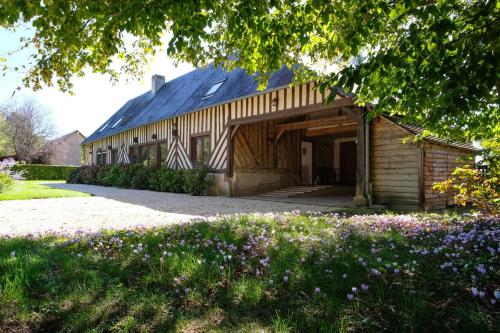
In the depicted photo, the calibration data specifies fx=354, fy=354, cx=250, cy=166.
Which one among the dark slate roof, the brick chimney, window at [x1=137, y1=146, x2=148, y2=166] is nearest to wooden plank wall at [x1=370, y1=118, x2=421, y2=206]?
the dark slate roof

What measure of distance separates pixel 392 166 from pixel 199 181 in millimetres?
6548

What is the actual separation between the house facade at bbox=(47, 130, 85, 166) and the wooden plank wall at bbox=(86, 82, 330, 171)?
2452cm

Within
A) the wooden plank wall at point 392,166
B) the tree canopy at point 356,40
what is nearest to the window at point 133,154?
the wooden plank wall at point 392,166

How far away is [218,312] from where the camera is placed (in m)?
2.15

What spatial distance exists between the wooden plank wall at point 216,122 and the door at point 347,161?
4.53m

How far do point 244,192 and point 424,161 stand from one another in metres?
6.12

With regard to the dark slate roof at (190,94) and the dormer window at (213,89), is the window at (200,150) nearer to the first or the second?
the dark slate roof at (190,94)

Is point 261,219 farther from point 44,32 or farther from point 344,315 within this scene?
point 44,32

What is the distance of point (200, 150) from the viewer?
14.3 m

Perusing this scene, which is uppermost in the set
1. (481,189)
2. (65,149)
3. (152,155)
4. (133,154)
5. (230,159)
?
(65,149)

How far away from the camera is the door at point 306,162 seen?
14516 mm

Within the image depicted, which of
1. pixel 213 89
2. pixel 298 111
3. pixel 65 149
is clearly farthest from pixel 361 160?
pixel 65 149

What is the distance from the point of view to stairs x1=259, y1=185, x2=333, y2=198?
1221 centimetres

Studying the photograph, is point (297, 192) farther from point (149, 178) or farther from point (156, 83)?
point (156, 83)
